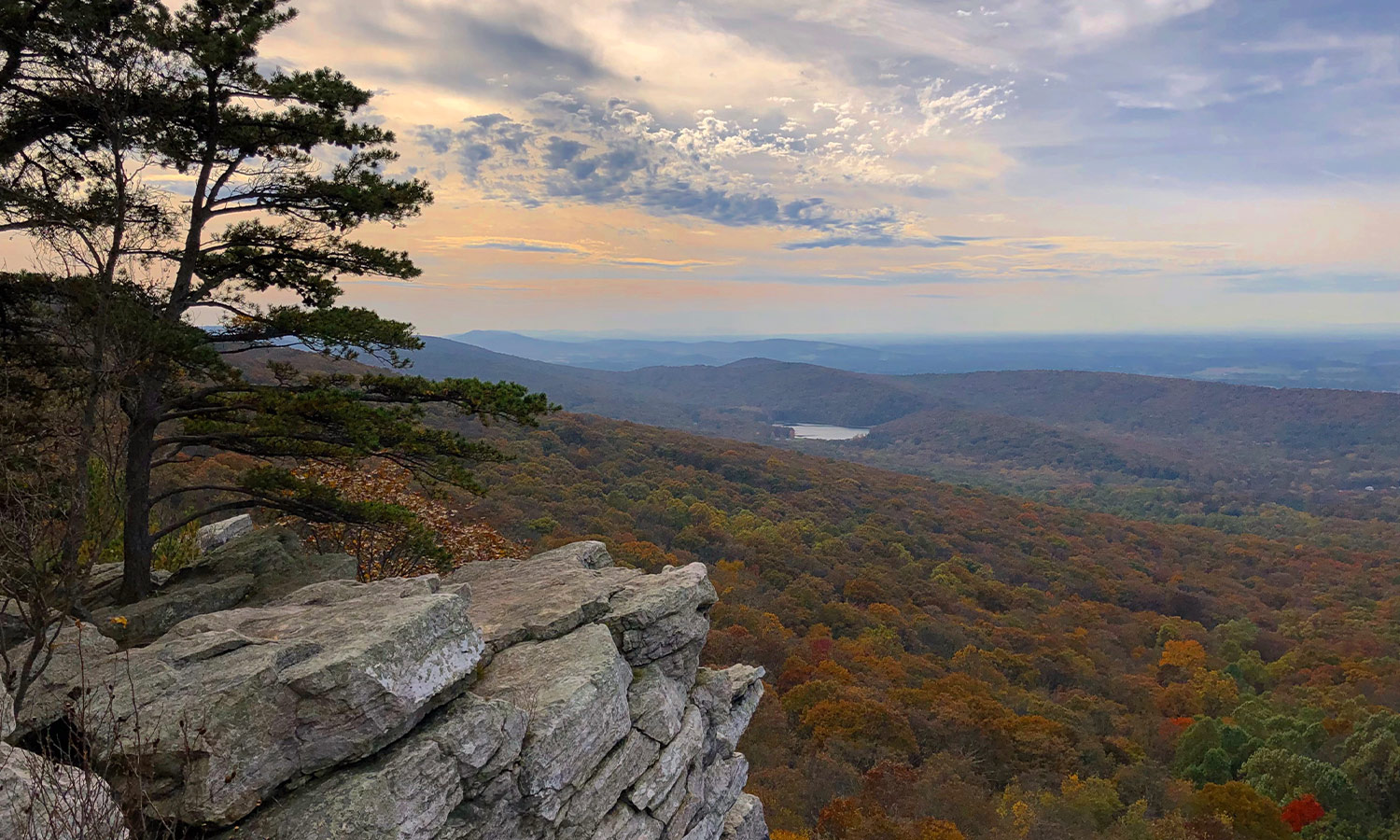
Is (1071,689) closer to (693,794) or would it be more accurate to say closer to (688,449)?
(693,794)

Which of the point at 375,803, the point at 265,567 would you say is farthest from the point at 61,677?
the point at 265,567

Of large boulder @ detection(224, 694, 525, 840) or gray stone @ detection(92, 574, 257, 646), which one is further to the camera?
gray stone @ detection(92, 574, 257, 646)

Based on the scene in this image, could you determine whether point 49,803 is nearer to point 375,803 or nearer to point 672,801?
point 375,803

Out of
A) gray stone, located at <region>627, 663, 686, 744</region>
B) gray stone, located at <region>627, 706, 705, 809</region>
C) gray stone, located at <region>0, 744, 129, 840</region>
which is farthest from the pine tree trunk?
gray stone, located at <region>627, 706, 705, 809</region>

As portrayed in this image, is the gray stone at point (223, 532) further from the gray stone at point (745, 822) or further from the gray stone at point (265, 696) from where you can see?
the gray stone at point (745, 822)

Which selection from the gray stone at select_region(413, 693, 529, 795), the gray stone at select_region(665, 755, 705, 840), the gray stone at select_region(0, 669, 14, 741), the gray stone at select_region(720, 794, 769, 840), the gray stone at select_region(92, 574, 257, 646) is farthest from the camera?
the gray stone at select_region(720, 794, 769, 840)

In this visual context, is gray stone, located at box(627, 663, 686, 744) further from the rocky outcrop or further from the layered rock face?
the rocky outcrop

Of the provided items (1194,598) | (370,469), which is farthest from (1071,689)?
(370,469)
